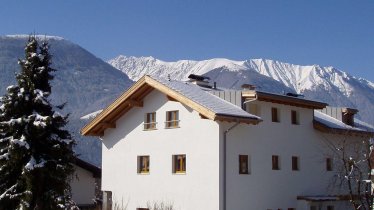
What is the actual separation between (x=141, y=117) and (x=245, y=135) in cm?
608

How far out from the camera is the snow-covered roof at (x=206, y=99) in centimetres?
2848

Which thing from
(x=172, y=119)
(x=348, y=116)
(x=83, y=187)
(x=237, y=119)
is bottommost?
(x=83, y=187)

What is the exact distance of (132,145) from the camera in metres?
A: 33.4

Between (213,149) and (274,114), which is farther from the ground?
(274,114)

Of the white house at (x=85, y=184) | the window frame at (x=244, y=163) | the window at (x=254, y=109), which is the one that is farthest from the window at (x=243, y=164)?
the white house at (x=85, y=184)

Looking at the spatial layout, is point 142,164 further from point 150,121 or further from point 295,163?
point 295,163

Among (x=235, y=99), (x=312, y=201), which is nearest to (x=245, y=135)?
(x=235, y=99)

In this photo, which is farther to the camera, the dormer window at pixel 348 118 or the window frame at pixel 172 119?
the dormer window at pixel 348 118

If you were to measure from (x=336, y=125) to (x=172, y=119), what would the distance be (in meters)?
10.7

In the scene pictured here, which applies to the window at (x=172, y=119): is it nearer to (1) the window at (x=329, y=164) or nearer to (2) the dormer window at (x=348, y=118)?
(1) the window at (x=329, y=164)

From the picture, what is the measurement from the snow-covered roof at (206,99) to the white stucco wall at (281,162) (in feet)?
2.72

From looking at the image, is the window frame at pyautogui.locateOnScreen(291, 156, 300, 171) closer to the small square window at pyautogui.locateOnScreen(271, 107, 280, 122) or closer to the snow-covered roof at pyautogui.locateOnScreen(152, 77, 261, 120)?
the small square window at pyautogui.locateOnScreen(271, 107, 280, 122)

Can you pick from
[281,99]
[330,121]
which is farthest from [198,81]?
[330,121]

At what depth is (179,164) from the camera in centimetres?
3080
